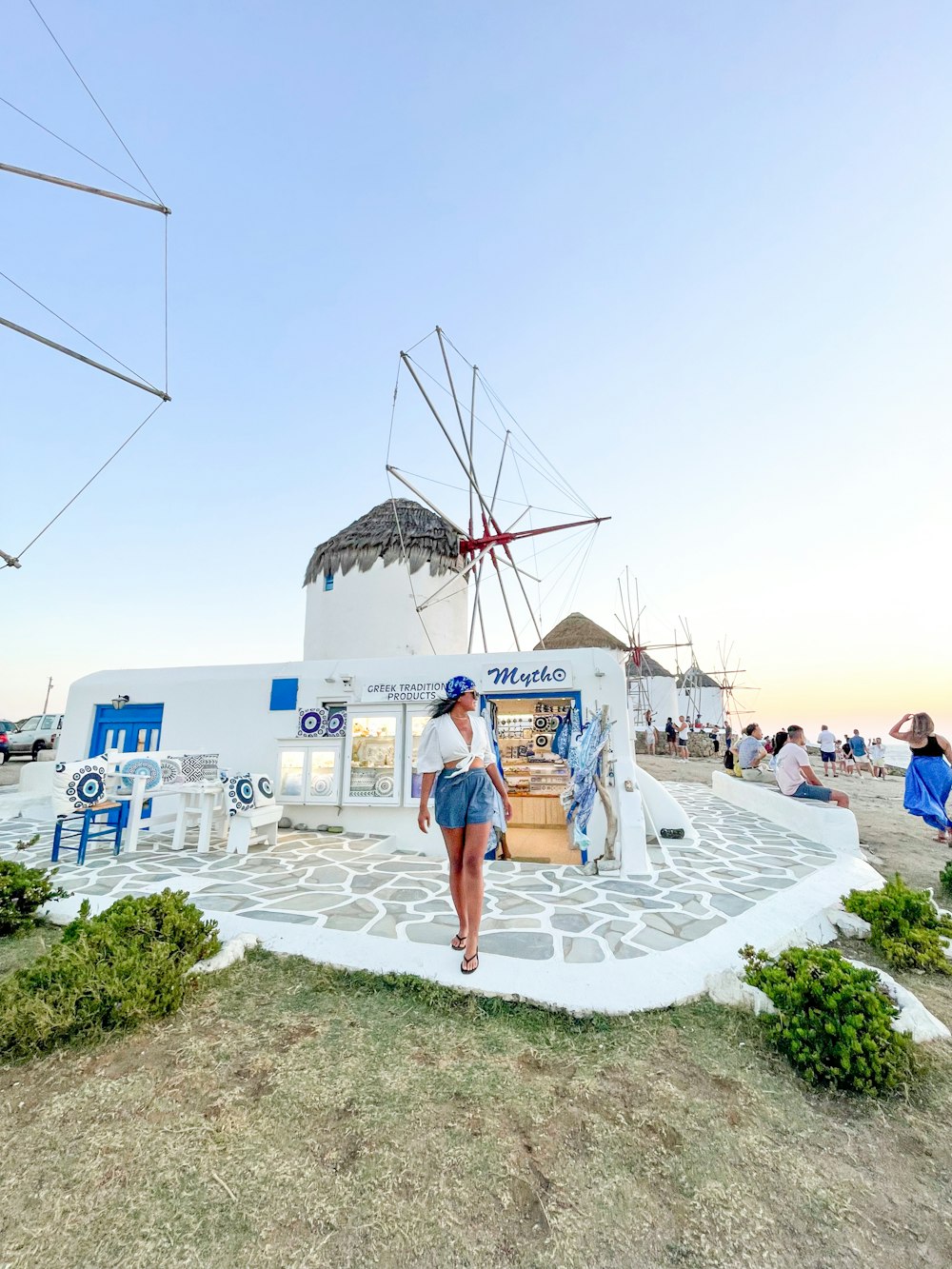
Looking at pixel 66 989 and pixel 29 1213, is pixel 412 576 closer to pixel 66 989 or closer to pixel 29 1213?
pixel 66 989

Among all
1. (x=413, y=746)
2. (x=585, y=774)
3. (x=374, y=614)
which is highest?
(x=374, y=614)

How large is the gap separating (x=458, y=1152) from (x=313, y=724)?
8363 mm

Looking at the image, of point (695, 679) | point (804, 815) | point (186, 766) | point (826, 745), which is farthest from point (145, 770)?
point (695, 679)

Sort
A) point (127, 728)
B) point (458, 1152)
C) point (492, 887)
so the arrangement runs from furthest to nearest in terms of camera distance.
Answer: point (127, 728)
point (492, 887)
point (458, 1152)

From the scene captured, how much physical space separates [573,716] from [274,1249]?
7397mm

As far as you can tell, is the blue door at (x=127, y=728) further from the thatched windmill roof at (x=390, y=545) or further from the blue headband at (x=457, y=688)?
the blue headband at (x=457, y=688)

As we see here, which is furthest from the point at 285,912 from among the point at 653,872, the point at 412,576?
the point at 412,576

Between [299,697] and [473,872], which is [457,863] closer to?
[473,872]

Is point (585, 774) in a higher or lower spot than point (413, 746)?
lower

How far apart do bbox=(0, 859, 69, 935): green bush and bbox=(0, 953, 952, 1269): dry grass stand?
8.45 ft

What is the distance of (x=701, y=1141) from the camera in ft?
7.88

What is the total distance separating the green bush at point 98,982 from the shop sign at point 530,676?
20.2 feet

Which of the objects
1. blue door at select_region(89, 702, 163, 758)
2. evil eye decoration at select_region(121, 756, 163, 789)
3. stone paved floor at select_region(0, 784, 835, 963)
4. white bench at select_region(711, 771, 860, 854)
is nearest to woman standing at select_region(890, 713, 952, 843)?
white bench at select_region(711, 771, 860, 854)

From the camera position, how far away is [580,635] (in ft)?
91.5
